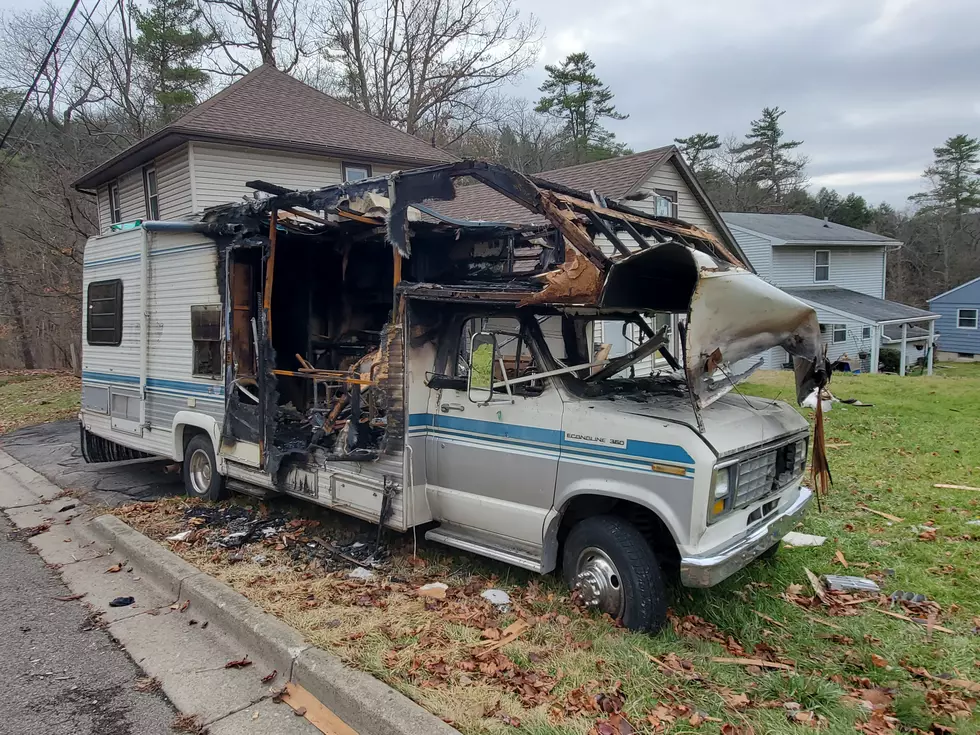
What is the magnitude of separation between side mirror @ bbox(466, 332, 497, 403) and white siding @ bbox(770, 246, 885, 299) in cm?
2555

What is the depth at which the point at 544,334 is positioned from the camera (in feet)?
A: 16.1

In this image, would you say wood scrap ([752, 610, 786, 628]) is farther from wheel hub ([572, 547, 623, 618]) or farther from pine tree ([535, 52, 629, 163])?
pine tree ([535, 52, 629, 163])

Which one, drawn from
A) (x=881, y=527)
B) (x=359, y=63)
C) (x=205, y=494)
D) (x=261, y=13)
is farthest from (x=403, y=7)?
Answer: (x=881, y=527)

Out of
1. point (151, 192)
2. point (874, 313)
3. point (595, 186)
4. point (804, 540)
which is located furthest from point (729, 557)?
point (874, 313)

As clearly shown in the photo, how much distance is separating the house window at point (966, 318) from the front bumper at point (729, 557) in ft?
129

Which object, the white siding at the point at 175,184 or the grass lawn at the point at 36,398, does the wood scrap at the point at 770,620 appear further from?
the grass lawn at the point at 36,398

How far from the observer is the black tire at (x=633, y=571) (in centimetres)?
408

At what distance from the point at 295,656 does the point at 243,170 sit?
13.8m

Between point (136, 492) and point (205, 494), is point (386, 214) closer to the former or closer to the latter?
point (205, 494)

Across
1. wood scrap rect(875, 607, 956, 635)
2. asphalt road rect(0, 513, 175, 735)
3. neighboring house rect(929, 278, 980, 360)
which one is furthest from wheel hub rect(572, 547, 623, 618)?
neighboring house rect(929, 278, 980, 360)

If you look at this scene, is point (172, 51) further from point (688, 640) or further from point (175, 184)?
point (688, 640)

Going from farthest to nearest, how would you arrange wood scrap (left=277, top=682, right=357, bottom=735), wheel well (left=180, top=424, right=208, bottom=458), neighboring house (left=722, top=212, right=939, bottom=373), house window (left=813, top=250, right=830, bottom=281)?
house window (left=813, top=250, right=830, bottom=281)
neighboring house (left=722, top=212, right=939, bottom=373)
wheel well (left=180, top=424, right=208, bottom=458)
wood scrap (left=277, top=682, right=357, bottom=735)

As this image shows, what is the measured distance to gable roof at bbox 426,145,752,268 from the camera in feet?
51.7

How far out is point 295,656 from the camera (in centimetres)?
388
